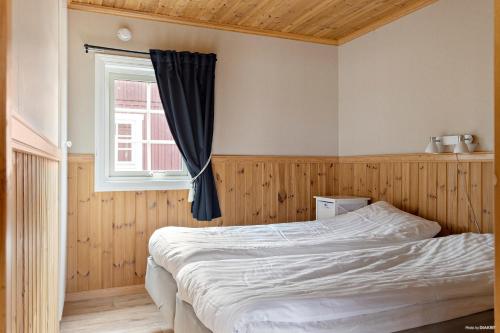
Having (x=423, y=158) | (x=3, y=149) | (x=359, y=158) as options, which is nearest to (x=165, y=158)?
(x=359, y=158)

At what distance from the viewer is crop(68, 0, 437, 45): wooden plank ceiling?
3215 mm

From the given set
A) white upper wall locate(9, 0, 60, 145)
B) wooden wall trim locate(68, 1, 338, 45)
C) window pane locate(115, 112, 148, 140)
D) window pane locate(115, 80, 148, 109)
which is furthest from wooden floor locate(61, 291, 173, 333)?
wooden wall trim locate(68, 1, 338, 45)

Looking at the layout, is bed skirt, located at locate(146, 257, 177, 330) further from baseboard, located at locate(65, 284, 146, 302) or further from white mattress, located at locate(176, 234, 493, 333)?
baseboard, located at locate(65, 284, 146, 302)

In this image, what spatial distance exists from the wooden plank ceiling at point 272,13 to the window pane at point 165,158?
1.16 meters

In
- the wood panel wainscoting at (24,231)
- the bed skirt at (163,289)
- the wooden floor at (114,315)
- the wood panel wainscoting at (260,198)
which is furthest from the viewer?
the wood panel wainscoting at (260,198)

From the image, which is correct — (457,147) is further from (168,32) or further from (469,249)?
(168,32)

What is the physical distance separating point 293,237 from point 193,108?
152 cm

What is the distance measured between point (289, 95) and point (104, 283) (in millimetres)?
2519

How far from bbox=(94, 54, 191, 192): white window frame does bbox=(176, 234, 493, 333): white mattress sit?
167 centimetres

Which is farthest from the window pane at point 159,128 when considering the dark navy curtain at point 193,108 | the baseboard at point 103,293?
the baseboard at point 103,293

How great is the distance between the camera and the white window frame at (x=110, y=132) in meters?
3.29

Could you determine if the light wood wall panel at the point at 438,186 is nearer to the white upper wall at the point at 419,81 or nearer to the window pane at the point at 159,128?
the white upper wall at the point at 419,81

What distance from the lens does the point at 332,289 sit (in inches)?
61.0

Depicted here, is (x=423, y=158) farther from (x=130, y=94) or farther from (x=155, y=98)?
(x=130, y=94)
